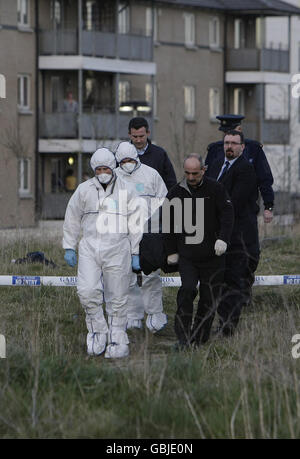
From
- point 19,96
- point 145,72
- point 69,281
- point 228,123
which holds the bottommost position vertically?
point 69,281

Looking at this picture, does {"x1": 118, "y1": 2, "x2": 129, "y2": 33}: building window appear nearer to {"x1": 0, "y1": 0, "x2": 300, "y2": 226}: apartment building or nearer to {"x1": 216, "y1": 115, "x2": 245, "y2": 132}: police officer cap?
{"x1": 0, "y1": 0, "x2": 300, "y2": 226}: apartment building

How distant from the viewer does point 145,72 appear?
45594 millimetres

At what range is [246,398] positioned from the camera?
24.0ft

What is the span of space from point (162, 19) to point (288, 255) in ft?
104

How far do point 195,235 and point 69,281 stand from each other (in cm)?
239

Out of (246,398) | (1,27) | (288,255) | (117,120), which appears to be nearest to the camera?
(246,398)

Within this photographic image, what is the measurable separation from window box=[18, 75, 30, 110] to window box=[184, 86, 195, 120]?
28.3 feet

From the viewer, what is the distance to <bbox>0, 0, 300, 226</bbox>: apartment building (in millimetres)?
43094

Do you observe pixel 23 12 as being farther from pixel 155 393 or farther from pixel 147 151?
pixel 155 393

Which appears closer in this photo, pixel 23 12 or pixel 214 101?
pixel 23 12

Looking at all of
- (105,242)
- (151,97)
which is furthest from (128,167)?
(151,97)

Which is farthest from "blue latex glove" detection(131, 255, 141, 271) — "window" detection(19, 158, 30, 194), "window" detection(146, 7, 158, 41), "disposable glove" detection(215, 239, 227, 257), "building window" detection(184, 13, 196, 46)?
"building window" detection(184, 13, 196, 46)

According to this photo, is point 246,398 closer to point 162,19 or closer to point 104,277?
point 104,277
